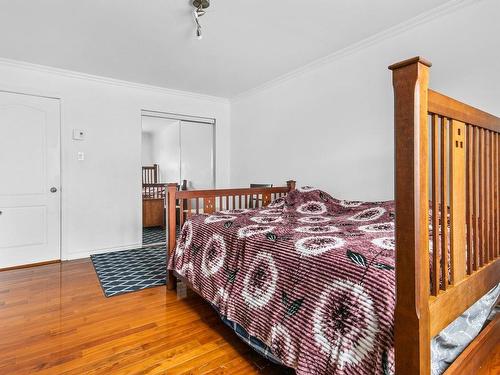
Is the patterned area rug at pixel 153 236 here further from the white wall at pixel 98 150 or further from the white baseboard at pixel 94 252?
the white wall at pixel 98 150

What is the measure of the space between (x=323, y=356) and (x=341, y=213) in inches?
61.4

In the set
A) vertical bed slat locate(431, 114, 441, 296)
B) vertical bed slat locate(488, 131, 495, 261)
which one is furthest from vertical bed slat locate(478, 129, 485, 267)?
vertical bed slat locate(431, 114, 441, 296)

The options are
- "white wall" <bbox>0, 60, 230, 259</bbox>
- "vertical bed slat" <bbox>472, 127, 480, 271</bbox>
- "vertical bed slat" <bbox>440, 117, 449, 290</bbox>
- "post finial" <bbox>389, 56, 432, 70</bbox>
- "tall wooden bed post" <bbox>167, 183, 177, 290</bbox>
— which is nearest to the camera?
"post finial" <bbox>389, 56, 432, 70</bbox>

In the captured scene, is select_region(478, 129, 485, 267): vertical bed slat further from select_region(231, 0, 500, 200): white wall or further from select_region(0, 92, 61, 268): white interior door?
select_region(0, 92, 61, 268): white interior door

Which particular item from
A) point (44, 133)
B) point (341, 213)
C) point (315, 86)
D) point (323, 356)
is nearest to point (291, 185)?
point (341, 213)

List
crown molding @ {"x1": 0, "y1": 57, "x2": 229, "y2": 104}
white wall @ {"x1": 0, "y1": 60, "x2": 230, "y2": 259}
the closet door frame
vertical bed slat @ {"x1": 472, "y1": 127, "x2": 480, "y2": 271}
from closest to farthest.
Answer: vertical bed slat @ {"x1": 472, "y1": 127, "x2": 480, "y2": 271}
crown molding @ {"x1": 0, "y1": 57, "x2": 229, "y2": 104}
white wall @ {"x1": 0, "y1": 60, "x2": 230, "y2": 259}
the closet door frame

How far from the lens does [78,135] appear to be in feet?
11.3

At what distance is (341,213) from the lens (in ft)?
8.06

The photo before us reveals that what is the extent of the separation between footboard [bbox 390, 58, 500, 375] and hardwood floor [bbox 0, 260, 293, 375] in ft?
2.94

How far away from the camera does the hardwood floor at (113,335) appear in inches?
57.9

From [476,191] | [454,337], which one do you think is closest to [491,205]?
[476,191]

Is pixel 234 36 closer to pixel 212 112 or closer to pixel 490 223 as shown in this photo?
pixel 212 112

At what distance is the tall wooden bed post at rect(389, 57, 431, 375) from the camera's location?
74 cm

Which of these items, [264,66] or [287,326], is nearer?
[287,326]
